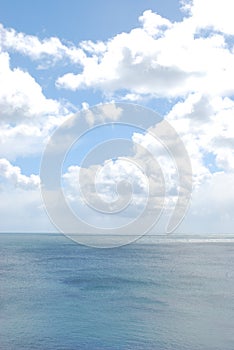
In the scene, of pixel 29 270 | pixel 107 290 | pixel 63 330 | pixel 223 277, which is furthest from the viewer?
pixel 29 270

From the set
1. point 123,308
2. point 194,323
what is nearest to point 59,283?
point 123,308

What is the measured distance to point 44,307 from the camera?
7744 cm

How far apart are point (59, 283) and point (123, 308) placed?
33.1 meters

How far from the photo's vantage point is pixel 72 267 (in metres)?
144

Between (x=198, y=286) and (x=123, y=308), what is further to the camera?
(x=198, y=286)

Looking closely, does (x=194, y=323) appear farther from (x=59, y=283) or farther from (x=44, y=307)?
(x=59, y=283)

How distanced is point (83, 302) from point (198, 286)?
33.2 m

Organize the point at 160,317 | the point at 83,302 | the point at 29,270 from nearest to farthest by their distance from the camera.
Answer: the point at 160,317 < the point at 83,302 < the point at 29,270

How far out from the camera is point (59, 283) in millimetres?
105500

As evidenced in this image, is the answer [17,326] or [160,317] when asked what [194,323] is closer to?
[160,317]

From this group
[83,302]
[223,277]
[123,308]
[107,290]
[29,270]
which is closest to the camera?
[123,308]

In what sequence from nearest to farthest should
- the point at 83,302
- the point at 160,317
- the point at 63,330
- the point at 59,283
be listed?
1. the point at 63,330
2. the point at 160,317
3. the point at 83,302
4. the point at 59,283

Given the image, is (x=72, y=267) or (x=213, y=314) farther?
(x=72, y=267)

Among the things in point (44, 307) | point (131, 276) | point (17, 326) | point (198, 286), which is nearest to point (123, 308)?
point (44, 307)
